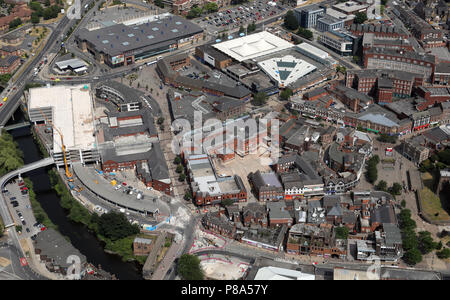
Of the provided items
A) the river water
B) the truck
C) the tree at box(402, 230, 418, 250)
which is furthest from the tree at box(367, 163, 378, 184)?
the river water

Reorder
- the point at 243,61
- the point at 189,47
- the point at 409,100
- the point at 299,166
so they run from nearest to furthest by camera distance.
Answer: the point at 299,166
the point at 409,100
the point at 243,61
the point at 189,47

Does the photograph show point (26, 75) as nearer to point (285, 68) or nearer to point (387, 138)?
point (285, 68)

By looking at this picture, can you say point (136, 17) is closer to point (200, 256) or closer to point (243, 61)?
point (243, 61)

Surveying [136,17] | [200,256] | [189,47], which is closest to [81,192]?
[200,256]

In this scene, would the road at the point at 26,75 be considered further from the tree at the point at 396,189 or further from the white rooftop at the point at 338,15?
the tree at the point at 396,189

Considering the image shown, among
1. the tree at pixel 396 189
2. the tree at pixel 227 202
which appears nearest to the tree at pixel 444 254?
the tree at pixel 396 189
